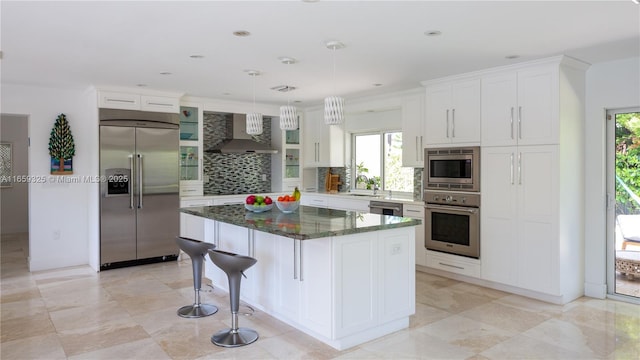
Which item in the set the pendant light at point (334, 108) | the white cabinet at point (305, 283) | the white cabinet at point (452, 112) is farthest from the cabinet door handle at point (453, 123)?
the white cabinet at point (305, 283)

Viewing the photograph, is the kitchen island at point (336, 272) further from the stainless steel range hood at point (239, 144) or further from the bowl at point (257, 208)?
the stainless steel range hood at point (239, 144)

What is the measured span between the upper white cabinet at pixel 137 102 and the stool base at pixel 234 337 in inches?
144

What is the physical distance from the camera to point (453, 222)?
17.1 feet

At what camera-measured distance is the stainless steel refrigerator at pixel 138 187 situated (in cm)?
584

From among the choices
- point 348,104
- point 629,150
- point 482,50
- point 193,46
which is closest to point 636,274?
point 629,150

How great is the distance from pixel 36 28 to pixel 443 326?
3.99 metres

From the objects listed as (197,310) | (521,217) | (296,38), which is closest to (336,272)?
(197,310)

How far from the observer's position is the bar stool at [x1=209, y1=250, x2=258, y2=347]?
3.35 meters

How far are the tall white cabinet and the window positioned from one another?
6.35 ft

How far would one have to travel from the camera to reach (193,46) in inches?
151

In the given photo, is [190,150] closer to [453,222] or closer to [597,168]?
[453,222]

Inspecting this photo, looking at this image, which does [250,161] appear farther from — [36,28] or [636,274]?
[636,274]

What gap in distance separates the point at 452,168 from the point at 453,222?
63cm

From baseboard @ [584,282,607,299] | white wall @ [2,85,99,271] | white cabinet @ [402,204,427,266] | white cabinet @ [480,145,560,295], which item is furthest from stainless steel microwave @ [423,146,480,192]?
white wall @ [2,85,99,271]
